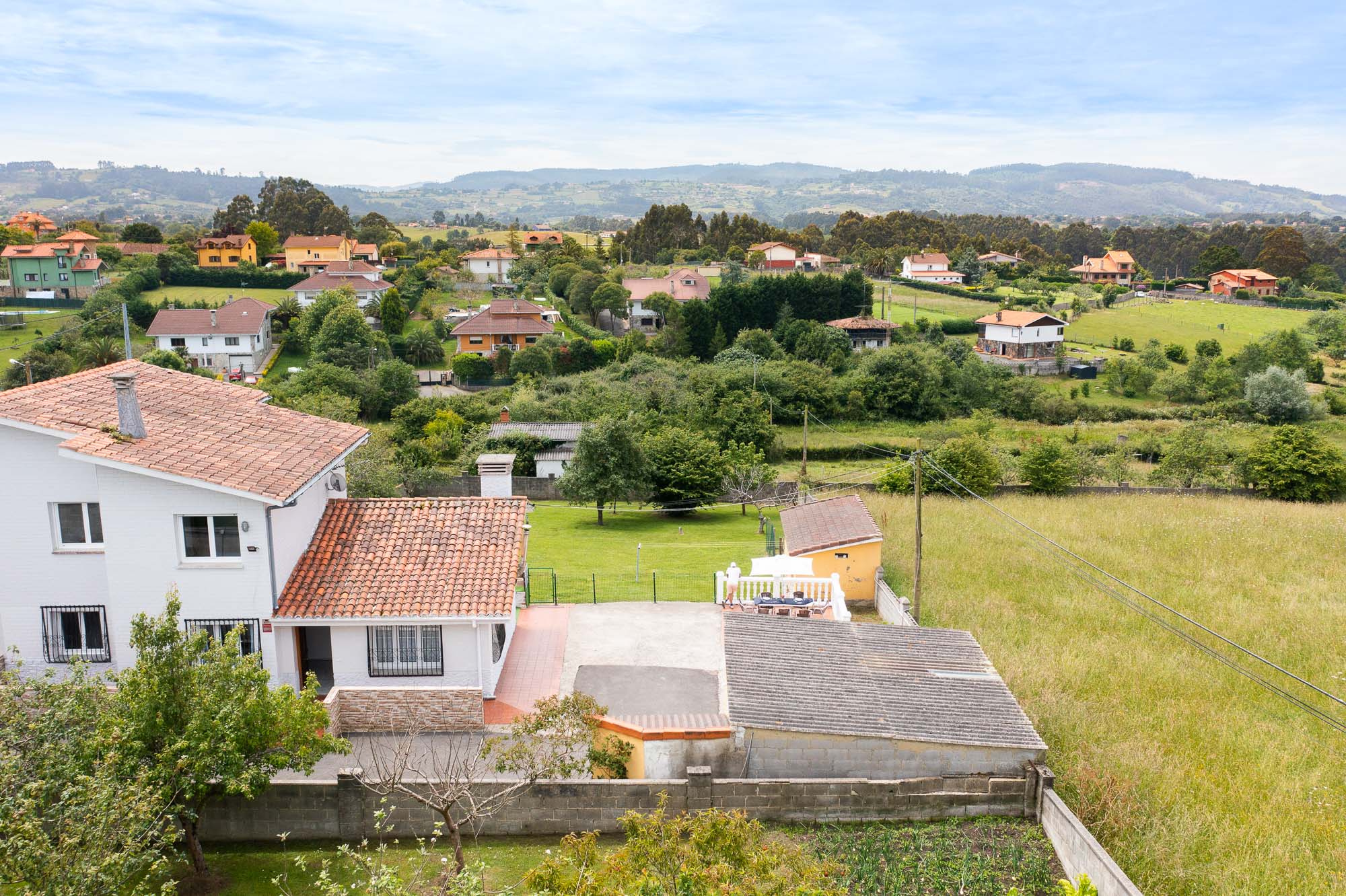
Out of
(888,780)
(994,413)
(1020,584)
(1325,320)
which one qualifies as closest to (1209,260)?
(1325,320)

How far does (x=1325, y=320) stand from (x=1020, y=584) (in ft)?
243

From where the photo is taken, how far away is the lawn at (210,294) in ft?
270

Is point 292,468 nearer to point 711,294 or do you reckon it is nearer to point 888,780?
point 888,780

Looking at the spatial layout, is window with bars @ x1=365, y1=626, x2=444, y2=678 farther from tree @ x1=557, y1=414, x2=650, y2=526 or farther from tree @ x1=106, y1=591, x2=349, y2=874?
tree @ x1=557, y1=414, x2=650, y2=526

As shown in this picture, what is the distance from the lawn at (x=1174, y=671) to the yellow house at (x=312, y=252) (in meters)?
85.8

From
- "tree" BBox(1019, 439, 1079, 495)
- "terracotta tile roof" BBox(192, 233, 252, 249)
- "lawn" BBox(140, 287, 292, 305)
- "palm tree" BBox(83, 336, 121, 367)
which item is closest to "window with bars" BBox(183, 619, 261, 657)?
"tree" BBox(1019, 439, 1079, 495)

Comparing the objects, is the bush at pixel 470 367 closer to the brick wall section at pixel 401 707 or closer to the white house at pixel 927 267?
the brick wall section at pixel 401 707

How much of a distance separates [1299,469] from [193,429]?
39757 millimetres

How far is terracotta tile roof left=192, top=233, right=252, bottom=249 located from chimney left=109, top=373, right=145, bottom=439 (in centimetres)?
9415

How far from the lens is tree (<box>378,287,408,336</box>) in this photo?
246 feet

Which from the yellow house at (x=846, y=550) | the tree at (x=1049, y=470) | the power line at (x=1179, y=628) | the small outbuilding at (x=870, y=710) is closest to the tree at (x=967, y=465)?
the tree at (x=1049, y=470)

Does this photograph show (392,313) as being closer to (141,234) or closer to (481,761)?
(141,234)

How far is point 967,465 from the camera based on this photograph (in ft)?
123

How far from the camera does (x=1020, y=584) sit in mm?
24812
